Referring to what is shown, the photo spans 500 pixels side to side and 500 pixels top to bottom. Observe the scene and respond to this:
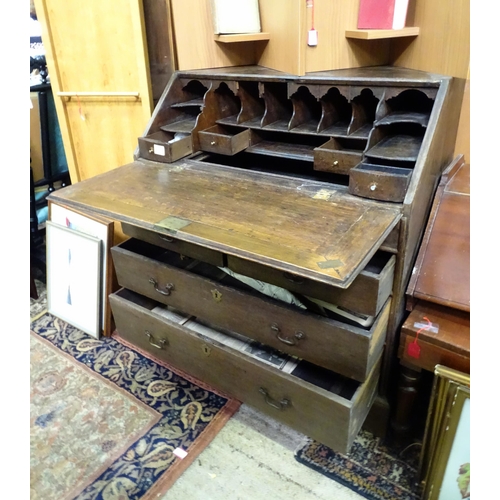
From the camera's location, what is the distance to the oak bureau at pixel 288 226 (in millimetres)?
1021

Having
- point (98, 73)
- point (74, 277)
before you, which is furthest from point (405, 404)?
point (98, 73)

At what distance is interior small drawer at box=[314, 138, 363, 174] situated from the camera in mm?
1175

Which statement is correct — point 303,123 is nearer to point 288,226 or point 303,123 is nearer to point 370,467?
point 288,226

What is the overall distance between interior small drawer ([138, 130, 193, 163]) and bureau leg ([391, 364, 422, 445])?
94cm

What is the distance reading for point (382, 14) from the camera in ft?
4.12

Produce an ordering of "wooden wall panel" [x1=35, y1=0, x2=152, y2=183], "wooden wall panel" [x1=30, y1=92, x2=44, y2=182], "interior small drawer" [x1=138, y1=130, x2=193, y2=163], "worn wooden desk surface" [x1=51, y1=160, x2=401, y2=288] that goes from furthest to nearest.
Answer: "wooden wall panel" [x1=30, y1=92, x2=44, y2=182] < "wooden wall panel" [x1=35, y1=0, x2=152, y2=183] < "interior small drawer" [x1=138, y1=130, x2=193, y2=163] < "worn wooden desk surface" [x1=51, y1=160, x2=401, y2=288]

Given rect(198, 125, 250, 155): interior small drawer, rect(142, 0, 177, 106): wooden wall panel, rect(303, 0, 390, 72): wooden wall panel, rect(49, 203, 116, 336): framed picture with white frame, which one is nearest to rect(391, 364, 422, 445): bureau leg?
rect(198, 125, 250, 155): interior small drawer

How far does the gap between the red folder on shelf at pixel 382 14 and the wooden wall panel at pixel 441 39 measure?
2.8 inches

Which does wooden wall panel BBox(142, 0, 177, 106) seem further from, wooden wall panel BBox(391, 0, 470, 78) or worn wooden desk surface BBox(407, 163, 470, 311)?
worn wooden desk surface BBox(407, 163, 470, 311)

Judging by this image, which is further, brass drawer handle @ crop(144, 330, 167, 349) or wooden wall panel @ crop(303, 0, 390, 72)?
brass drawer handle @ crop(144, 330, 167, 349)

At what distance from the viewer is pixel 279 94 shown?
1.42 metres
